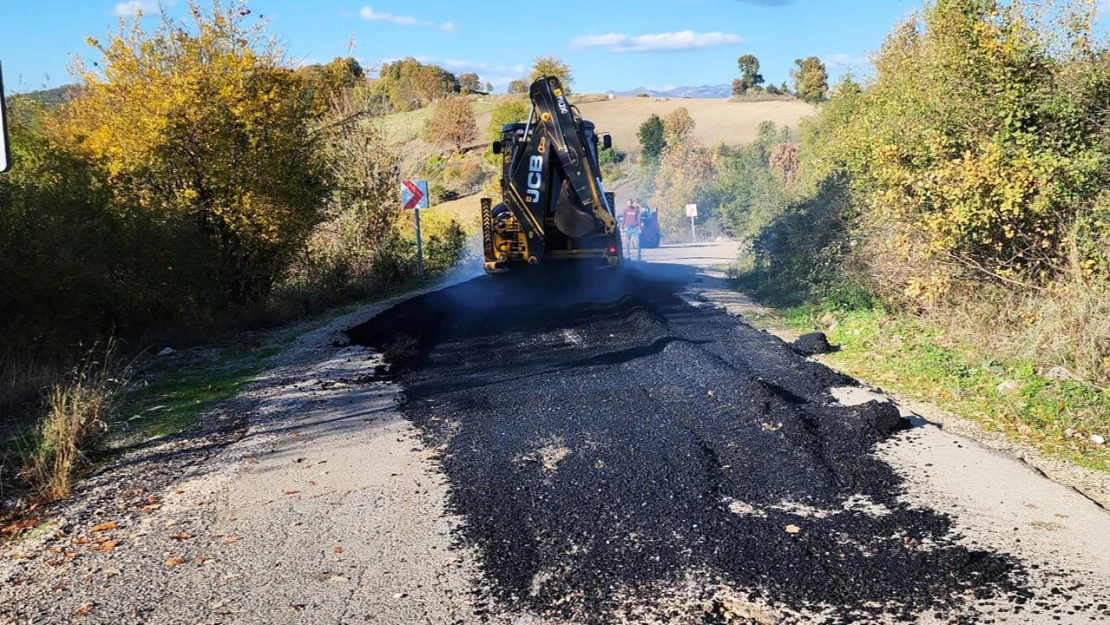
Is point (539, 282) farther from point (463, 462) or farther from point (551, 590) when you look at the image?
point (551, 590)

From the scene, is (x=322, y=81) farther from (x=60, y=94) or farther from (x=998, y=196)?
(x=998, y=196)

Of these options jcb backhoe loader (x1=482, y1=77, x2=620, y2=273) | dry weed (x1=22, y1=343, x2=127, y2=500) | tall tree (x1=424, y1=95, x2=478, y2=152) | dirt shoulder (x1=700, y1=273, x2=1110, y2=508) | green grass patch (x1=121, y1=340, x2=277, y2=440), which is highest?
tall tree (x1=424, y1=95, x2=478, y2=152)

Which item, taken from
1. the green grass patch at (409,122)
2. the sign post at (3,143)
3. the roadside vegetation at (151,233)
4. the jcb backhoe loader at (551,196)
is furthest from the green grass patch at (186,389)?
the green grass patch at (409,122)

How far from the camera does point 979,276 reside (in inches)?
392

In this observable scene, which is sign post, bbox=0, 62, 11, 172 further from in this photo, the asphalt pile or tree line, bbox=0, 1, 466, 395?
tree line, bbox=0, 1, 466, 395

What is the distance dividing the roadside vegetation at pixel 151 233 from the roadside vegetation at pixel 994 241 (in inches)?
300

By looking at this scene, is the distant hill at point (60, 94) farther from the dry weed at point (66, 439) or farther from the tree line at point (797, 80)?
the tree line at point (797, 80)

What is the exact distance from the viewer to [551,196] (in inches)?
685

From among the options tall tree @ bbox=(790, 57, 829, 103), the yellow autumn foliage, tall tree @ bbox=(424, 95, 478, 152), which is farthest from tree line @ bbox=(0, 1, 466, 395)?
tall tree @ bbox=(790, 57, 829, 103)

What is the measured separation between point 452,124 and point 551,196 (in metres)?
43.9

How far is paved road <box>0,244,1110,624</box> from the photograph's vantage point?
14.9ft

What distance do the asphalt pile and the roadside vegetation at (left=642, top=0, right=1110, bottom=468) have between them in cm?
126

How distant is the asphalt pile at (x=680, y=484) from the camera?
4617mm

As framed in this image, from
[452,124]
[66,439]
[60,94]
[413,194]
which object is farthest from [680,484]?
[452,124]
